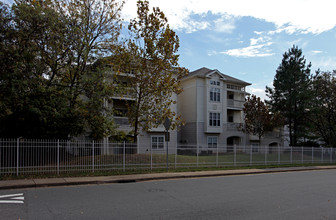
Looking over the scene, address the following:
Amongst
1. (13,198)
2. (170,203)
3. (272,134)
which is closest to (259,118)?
(272,134)

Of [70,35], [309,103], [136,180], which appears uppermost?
[70,35]

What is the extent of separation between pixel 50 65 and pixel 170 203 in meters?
11.9

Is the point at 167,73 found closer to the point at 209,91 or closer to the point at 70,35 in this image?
the point at 70,35

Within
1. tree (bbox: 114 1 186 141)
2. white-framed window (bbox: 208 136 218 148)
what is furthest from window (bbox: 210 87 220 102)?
tree (bbox: 114 1 186 141)

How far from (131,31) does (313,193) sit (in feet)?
45.7

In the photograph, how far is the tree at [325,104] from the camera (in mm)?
32906

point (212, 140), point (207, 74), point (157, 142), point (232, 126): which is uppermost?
point (207, 74)

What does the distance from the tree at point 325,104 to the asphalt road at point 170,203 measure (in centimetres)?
2536

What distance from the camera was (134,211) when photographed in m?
7.16

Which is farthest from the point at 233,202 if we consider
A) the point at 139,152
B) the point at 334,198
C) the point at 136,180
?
the point at 139,152

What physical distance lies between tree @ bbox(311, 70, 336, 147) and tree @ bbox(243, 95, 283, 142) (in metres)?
4.74

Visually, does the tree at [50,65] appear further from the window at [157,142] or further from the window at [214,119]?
the window at [214,119]

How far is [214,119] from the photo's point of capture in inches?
1351

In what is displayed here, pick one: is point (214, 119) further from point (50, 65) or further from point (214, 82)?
point (50, 65)
